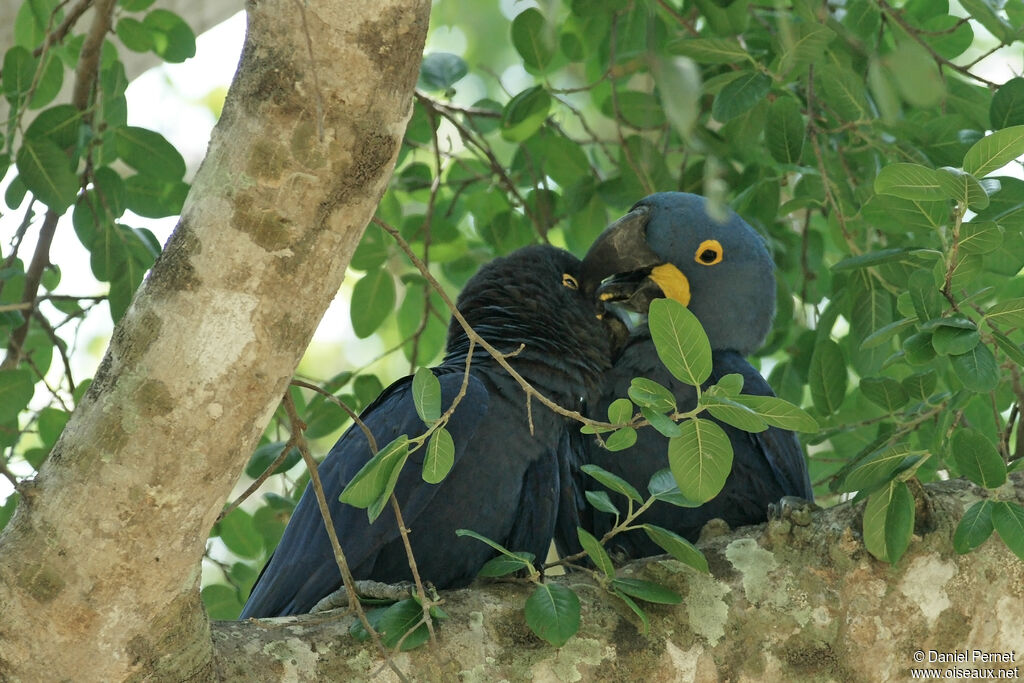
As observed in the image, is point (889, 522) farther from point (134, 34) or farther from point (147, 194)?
point (134, 34)

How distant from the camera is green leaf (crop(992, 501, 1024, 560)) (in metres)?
1.88

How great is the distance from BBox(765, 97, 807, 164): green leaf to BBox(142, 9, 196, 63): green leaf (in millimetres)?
1851

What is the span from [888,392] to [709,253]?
2.97 feet

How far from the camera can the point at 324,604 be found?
2.16 m

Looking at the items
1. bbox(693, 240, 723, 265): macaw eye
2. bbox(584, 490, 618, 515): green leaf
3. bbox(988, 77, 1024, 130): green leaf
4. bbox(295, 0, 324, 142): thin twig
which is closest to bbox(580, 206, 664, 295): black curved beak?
bbox(693, 240, 723, 265): macaw eye

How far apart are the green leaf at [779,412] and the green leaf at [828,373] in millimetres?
1324

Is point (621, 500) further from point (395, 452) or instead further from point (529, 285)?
point (395, 452)

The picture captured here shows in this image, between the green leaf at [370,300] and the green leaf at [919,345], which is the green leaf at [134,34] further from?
the green leaf at [919,345]

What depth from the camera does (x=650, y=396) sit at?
1.68 meters

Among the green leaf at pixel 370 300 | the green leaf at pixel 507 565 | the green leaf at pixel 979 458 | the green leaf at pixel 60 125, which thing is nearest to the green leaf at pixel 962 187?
the green leaf at pixel 979 458

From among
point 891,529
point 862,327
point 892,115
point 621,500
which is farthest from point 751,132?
point 892,115

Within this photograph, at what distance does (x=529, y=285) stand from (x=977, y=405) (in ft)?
4.53

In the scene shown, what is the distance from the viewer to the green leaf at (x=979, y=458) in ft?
6.33

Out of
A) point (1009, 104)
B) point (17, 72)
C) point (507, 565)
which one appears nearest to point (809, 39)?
point (1009, 104)
